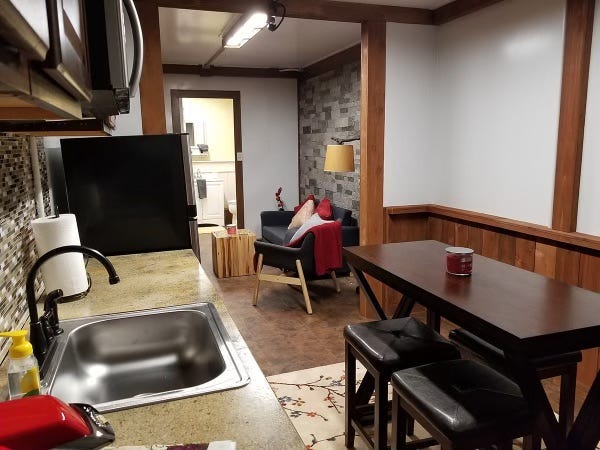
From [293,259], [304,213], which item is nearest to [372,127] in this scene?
[293,259]

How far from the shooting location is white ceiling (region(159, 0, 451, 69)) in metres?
3.86

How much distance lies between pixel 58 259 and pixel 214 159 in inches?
285

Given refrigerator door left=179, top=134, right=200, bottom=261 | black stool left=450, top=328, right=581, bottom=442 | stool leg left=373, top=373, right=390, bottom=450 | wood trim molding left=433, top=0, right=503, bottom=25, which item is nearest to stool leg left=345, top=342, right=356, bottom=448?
stool leg left=373, top=373, right=390, bottom=450

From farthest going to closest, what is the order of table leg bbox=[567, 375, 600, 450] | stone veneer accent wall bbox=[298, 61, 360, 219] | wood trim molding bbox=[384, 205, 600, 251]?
stone veneer accent wall bbox=[298, 61, 360, 219] < wood trim molding bbox=[384, 205, 600, 251] < table leg bbox=[567, 375, 600, 450]

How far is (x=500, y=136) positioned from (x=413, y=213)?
0.91 meters

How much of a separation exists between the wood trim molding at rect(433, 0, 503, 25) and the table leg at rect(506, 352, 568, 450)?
8.29 ft

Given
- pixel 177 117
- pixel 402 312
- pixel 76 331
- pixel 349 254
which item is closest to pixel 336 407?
pixel 402 312

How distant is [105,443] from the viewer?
2.17 feet

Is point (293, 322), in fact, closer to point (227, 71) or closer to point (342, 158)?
point (342, 158)

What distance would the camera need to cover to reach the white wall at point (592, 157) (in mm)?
2492

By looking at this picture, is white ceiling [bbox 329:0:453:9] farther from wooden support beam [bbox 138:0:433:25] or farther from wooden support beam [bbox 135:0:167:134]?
wooden support beam [bbox 135:0:167:134]

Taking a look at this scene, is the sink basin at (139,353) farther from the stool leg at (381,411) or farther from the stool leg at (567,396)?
the stool leg at (567,396)

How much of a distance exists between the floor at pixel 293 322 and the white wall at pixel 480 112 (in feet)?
3.51

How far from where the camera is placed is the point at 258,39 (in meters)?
4.70
